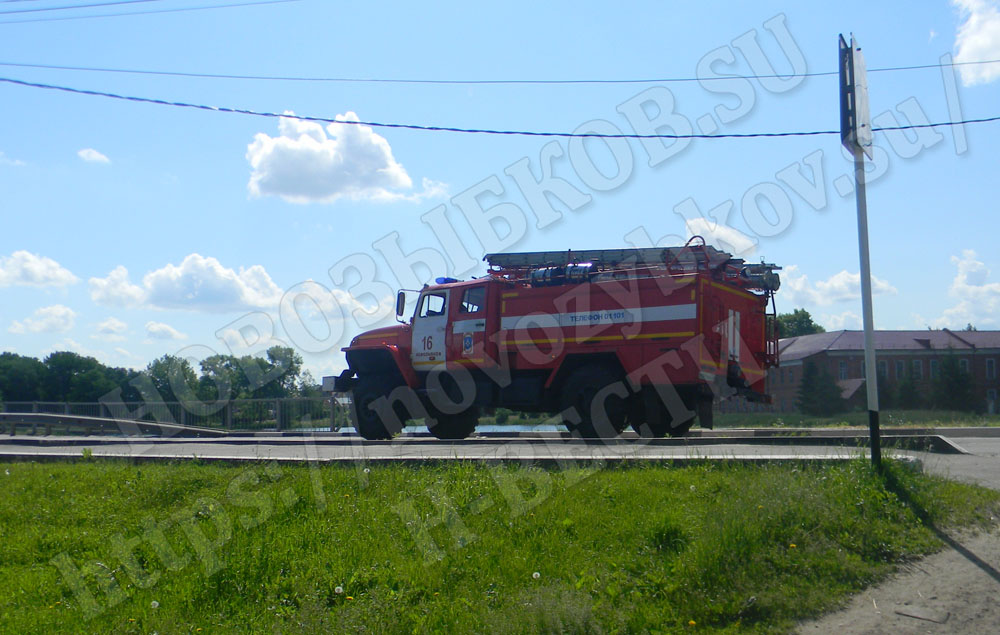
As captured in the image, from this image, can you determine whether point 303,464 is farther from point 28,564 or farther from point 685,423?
point 685,423

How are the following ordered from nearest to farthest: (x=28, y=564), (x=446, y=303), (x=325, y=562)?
1. (x=325, y=562)
2. (x=28, y=564)
3. (x=446, y=303)

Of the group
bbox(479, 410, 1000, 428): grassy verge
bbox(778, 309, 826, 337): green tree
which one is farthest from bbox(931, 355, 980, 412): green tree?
bbox(778, 309, 826, 337): green tree

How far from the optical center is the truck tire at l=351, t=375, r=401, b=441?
16.2 metres

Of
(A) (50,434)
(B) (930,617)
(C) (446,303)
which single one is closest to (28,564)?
(B) (930,617)

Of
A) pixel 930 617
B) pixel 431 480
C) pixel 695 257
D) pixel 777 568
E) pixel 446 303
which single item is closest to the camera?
pixel 930 617

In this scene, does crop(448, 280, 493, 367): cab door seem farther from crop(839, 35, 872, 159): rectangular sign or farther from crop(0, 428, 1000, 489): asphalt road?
crop(839, 35, 872, 159): rectangular sign

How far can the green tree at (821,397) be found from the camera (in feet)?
210

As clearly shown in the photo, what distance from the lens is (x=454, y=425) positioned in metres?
16.3

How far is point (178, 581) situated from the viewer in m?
6.67

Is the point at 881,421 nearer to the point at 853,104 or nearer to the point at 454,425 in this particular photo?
the point at 454,425

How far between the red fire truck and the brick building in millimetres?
66283

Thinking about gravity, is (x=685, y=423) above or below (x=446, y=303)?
below

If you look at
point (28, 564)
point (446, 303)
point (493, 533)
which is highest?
point (446, 303)

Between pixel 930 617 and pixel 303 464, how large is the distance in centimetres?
682
